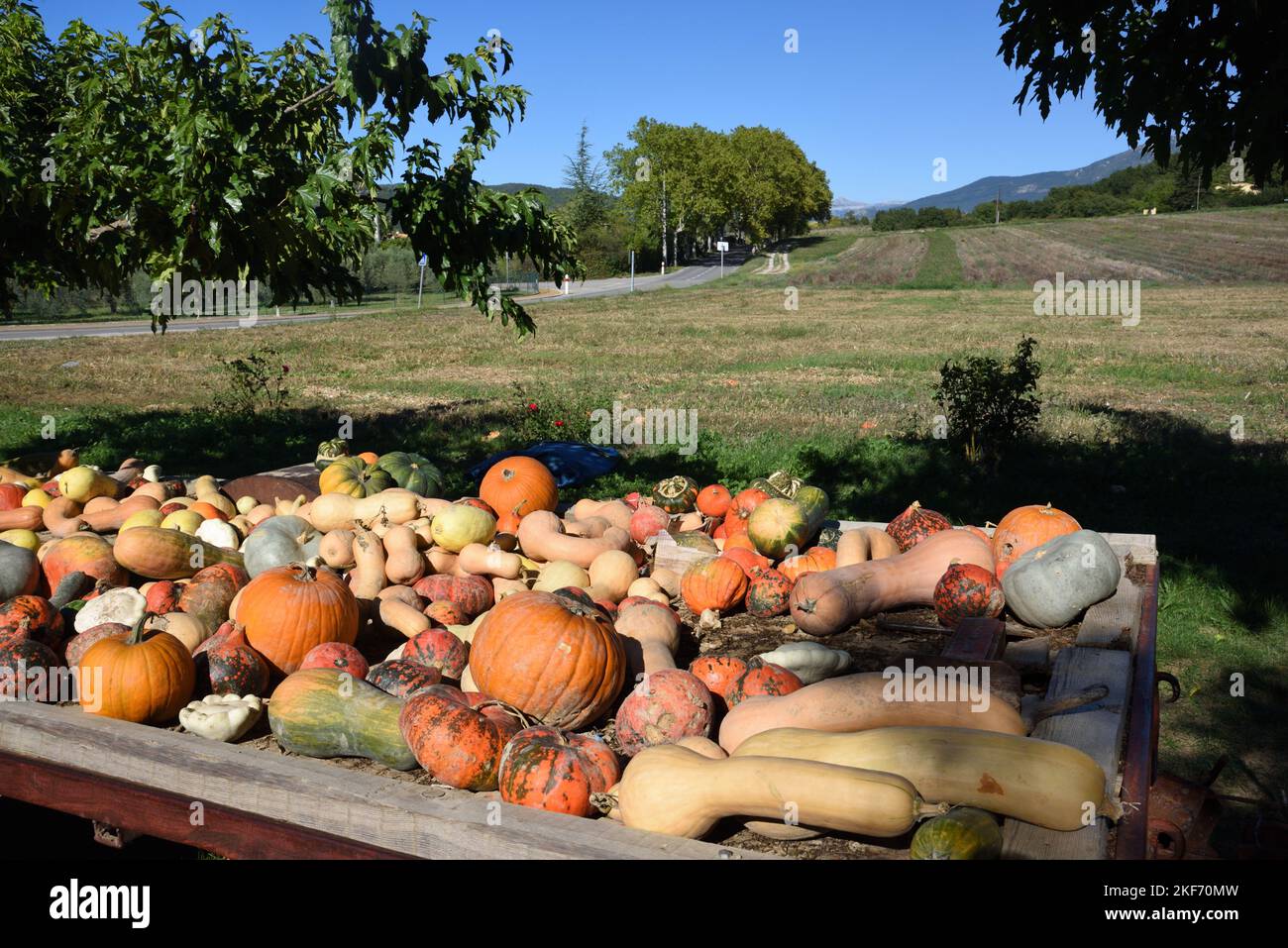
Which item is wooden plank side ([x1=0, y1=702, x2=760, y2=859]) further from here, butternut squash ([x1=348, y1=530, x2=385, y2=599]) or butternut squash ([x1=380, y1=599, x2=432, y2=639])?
butternut squash ([x1=348, y1=530, x2=385, y2=599])

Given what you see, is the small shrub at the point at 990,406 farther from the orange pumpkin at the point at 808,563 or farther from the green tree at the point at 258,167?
the orange pumpkin at the point at 808,563

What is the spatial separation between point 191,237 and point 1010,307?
3042cm

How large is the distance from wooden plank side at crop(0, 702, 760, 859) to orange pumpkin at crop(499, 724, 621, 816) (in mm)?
103

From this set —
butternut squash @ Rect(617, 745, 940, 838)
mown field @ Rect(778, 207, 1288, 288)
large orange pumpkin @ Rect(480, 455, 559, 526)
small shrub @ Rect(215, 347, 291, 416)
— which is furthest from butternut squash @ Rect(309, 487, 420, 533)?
mown field @ Rect(778, 207, 1288, 288)

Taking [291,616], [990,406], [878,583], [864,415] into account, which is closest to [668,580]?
[878,583]

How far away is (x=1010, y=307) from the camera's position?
3197cm

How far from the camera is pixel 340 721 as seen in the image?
2.50m

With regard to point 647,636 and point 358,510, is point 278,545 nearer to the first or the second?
point 358,510

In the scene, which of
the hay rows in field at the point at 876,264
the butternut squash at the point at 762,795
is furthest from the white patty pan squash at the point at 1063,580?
the hay rows in field at the point at 876,264

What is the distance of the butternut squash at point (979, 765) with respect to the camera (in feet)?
6.17

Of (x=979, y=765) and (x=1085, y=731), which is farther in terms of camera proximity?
(x=1085, y=731)

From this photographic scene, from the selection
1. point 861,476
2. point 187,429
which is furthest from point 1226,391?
point 187,429

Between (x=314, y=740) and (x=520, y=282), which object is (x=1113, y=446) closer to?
(x=314, y=740)

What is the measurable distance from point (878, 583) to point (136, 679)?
94.2 inches
